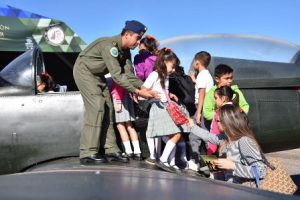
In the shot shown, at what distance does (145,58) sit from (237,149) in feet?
4.82

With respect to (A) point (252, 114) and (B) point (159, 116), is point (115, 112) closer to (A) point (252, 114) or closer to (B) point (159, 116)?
(B) point (159, 116)

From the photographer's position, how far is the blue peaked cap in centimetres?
372

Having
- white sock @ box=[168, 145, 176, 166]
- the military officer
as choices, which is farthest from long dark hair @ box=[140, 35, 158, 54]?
white sock @ box=[168, 145, 176, 166]

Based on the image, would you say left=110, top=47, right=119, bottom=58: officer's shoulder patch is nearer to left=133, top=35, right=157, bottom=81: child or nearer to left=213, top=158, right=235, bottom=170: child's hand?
left=133, top=35, right=157, bottom=81: child

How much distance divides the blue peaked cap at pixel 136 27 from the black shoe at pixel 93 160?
1.17 metres

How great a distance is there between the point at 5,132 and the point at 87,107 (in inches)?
37.9

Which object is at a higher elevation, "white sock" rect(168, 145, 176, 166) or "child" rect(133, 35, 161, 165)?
"child" rect(133, 35, 161, 165)

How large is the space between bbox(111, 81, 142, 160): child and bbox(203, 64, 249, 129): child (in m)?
0.85

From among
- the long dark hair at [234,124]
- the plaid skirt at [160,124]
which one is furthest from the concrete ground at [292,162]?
the long dark hair at [234,124]

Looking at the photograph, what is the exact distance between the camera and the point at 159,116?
3912mm

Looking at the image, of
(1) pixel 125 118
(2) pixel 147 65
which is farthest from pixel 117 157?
(2) pixel 147 65

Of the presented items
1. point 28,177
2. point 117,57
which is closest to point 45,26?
point 117,57

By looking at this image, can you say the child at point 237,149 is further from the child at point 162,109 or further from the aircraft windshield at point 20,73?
the aircraft windshield at point 20,73

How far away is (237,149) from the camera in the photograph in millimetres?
3520
